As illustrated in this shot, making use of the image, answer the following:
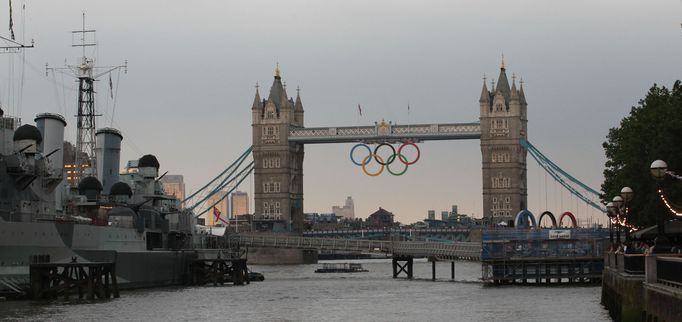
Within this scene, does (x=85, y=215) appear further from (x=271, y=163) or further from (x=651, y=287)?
(x=271, y=163)

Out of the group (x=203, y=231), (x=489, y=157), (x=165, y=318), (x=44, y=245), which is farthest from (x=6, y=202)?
(x=489, y=157)

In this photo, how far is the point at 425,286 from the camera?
7731 centimetres

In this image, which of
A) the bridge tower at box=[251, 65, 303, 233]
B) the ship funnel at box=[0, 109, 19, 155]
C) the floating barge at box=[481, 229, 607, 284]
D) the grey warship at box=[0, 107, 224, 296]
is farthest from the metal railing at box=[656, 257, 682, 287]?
the bridge tower at box=[251, 65, 303, 233]

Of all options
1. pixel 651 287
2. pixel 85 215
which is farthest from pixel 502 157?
pixel 651 287

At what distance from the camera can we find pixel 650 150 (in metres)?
54.7

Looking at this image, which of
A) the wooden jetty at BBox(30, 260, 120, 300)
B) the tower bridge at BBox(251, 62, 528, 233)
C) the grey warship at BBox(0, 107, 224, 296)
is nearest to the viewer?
the wooden jetty at BBox(30, 260, 120, 300)

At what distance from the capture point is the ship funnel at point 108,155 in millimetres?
78438

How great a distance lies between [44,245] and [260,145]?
12219cm

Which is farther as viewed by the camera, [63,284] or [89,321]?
[63,284]

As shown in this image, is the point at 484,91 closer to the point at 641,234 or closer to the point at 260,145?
the point at 260,145

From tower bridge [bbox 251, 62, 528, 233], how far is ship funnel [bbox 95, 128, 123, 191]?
271 ft

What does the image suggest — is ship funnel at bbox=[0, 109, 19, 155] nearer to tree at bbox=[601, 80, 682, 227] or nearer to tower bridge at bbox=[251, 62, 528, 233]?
tree at bbox=[601, 80, 682, 227]

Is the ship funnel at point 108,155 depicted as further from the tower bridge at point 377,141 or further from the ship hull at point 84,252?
the tower bridge at point 377,141

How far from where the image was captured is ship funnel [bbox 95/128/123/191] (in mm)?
78438
